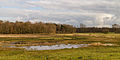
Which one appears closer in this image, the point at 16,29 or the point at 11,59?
the point at 11,59

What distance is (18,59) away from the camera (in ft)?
72.1

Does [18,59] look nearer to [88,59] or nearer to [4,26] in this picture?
[88,59]

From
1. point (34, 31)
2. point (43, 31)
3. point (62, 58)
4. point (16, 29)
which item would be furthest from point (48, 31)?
point (62, 58)

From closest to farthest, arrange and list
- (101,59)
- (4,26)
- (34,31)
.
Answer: (101,59) < (4,26) < (34,31)

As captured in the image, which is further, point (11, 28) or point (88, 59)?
point (11, 28)

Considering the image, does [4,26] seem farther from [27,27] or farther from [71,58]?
[71,58]

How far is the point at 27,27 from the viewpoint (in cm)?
14500

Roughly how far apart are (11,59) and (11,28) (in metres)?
123

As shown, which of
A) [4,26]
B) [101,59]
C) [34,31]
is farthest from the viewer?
[34,31]

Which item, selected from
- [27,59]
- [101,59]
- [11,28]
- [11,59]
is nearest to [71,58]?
[101,59]

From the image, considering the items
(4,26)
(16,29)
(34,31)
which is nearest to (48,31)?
(34,31)

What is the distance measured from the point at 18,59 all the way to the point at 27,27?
12567 cm

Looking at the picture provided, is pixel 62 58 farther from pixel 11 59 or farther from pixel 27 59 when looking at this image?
pixel 11 59

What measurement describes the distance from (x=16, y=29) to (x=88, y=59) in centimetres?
12858
